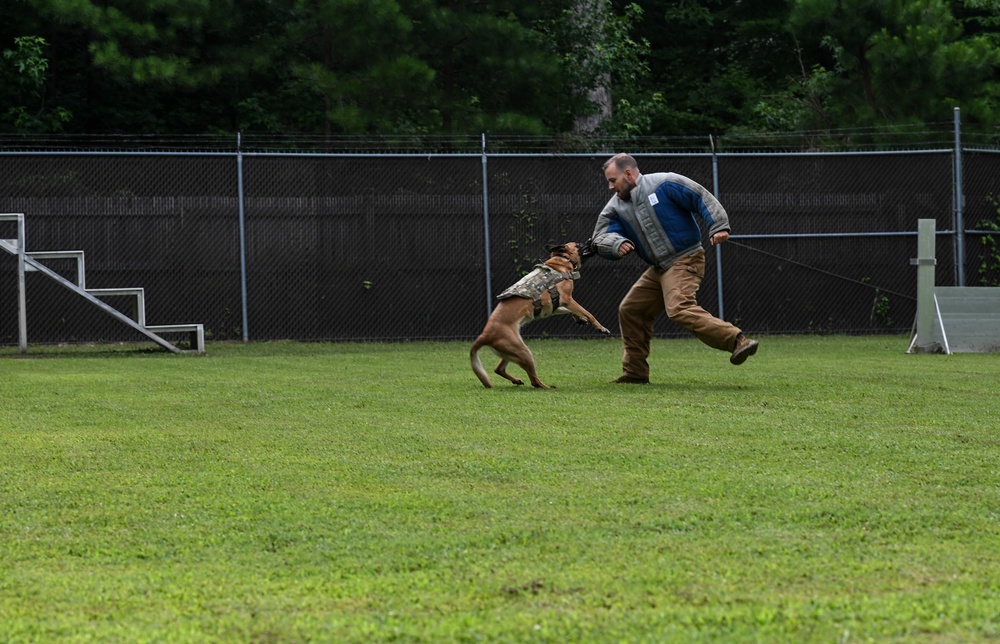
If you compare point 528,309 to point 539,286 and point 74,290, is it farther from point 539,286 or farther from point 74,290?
point 74,290

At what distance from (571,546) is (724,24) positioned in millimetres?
25718

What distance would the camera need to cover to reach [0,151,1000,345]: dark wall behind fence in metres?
15.2

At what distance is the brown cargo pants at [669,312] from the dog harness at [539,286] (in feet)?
1.86

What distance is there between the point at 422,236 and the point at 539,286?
6813 mm

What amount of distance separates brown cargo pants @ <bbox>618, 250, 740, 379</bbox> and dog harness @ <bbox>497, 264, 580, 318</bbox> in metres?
0.57

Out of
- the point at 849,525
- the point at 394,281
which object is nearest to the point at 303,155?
the point at 394,281

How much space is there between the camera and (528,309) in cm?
915

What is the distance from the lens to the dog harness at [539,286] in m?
9.16

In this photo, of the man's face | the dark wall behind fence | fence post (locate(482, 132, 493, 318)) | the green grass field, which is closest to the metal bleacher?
the dark wall behind fence

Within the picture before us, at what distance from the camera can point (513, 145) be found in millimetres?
18594

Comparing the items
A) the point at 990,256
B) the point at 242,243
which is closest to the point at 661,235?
the point at 242,243

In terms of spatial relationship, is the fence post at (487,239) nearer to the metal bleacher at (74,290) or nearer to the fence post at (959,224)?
the metal bleacher at (74,290)

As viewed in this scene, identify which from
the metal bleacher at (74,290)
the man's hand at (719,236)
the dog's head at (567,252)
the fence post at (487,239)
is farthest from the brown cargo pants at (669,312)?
the fence post at (487,239)

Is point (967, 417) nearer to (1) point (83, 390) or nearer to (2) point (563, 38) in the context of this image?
(1) point (83, 390)
